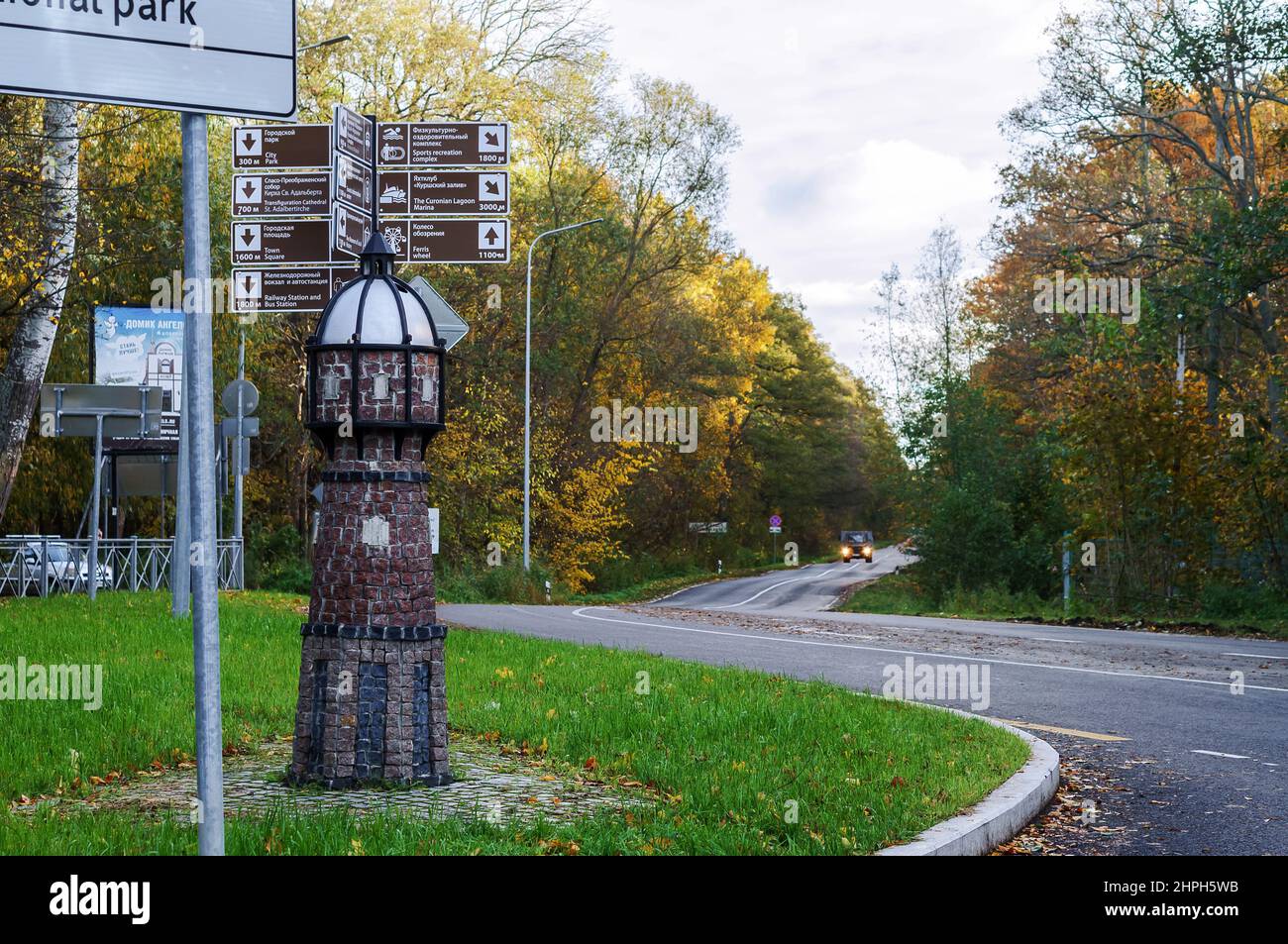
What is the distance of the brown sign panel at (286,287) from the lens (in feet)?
40.7

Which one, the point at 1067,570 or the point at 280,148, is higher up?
the point at 280,148

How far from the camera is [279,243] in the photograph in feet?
41.5

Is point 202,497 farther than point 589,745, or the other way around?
point 589,745

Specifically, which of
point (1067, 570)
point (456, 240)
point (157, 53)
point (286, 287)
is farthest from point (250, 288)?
point (1067, 570)

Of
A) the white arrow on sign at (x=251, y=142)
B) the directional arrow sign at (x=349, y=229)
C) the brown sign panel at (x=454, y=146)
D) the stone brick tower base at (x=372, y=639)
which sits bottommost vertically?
the stone brick tower base at (x=372, y=639)

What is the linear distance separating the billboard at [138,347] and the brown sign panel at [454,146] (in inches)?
613

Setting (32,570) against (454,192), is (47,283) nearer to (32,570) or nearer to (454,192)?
(454,192)

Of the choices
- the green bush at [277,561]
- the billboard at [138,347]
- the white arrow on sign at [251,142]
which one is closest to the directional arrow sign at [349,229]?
the white arrow on sign at [251,142]

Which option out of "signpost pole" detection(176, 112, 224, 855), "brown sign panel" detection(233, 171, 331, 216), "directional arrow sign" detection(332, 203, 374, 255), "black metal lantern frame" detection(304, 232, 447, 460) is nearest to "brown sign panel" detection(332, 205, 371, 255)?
"directional arrow sign" detection(332, 203, 374, 255)

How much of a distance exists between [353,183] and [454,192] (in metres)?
2.43

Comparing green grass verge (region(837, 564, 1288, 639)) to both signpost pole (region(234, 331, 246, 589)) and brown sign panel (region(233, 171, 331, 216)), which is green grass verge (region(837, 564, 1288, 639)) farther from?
brown sign panel (region(233, 171, 331, 216))

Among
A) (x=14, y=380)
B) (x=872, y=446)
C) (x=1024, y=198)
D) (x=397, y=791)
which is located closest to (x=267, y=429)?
(x=14, y=380)

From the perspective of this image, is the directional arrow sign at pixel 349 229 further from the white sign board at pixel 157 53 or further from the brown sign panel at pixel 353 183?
the white sign board at pixel 157 53
